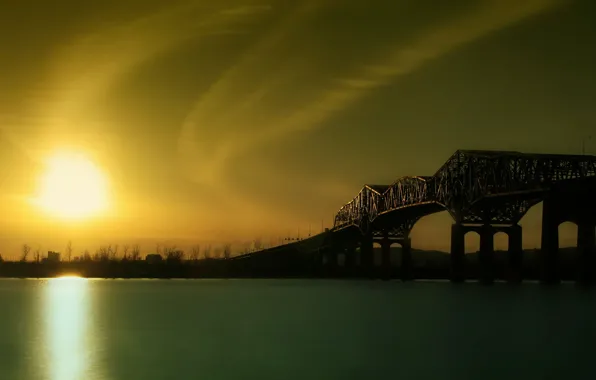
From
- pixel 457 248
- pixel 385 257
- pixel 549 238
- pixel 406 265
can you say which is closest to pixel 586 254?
pixel 549 238

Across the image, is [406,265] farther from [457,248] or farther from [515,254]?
[515,254]

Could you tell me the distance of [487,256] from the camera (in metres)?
138

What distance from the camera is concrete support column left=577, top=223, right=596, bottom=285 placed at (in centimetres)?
11700

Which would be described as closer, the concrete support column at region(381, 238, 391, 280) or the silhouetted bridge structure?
the silhouetted bridge structure

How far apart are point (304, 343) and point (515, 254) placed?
3845 inches

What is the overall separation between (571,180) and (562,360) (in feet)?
263

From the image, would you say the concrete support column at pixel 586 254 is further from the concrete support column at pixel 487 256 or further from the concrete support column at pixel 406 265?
the concrete support column at pixel 406 265

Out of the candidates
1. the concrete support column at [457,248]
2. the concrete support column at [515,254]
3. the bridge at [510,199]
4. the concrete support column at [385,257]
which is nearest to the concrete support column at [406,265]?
the concrete support column at [385,257]

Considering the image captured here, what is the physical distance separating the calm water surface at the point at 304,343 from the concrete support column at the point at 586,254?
124 feet

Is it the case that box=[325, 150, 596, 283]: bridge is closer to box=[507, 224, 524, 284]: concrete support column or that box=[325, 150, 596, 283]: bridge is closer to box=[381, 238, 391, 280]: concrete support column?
box=[507, 224, 524, 284]: concrete support column

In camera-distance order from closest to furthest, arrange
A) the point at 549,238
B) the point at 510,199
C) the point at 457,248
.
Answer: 1. the point at 549,238
2. the point at 510,199
3. the point at 457,248

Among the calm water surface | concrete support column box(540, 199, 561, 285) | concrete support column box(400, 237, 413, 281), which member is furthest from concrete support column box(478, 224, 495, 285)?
the calm water surface

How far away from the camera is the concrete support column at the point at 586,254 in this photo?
4606 inches

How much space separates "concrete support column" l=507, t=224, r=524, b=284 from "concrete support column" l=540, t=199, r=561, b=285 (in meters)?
23.7
